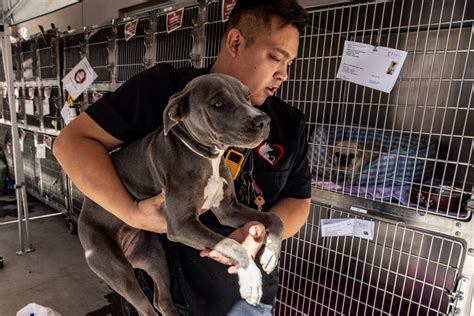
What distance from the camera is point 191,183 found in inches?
43.8

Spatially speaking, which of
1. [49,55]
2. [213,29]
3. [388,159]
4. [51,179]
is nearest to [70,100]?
[49,55]

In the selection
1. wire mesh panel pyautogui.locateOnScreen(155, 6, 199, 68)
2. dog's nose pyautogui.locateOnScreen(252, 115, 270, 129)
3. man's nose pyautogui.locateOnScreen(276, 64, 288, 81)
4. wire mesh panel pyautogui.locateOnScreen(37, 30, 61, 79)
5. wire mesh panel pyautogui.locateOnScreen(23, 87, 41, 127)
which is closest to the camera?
dog's nose pyautogui.locateOnScreen(252, 115, 270, 129)

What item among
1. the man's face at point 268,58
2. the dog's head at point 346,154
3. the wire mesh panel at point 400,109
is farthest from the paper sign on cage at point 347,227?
the man's face at point 268,58

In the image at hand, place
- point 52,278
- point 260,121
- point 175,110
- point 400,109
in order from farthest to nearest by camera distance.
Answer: point 52,278 → point 400,109 → point 175,110 → point 260,121

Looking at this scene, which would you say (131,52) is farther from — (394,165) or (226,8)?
(394,165)

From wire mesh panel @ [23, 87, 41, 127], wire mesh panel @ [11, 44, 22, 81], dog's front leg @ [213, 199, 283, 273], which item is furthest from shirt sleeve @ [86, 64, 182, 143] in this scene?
wire mesh panel @ [11, 44, 22, 81]

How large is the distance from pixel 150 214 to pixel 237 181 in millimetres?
377

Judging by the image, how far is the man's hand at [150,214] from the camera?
1.15m

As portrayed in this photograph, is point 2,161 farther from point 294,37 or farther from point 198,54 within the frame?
point 294,37

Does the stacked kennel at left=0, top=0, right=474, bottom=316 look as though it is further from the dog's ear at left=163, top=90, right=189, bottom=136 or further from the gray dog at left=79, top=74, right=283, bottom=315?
the dog's ear at left=163, top=90, right=189, bottom=136

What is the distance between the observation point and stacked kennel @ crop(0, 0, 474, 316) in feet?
5.40

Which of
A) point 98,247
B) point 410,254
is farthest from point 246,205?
point 410,254

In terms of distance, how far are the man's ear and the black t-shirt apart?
0.43 ft

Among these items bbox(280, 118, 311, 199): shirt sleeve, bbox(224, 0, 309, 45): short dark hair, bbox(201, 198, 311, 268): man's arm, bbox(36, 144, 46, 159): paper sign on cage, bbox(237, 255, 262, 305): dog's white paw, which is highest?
bbox(224, 0, 309, 45): short dark hair
